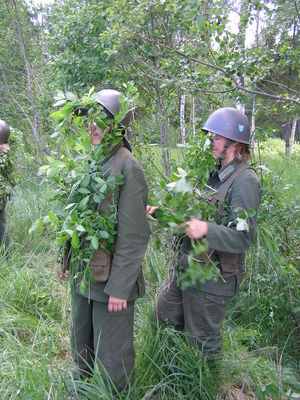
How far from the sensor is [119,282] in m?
2.07

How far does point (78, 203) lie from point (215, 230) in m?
0.79

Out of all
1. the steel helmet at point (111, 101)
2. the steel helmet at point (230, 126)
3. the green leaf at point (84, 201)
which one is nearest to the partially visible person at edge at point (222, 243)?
the steel helmet at point (230, 126)

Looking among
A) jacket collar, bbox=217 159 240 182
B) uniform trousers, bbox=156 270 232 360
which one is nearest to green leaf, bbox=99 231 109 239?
uniform trousers, bbox=156 270 232 360

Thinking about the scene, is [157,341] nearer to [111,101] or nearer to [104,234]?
[104,234]

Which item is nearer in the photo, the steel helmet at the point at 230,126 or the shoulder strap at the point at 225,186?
the shoulder strap at the point at 225,186

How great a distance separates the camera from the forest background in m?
2.41

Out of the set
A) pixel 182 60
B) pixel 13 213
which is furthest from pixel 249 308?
pixel 13 213

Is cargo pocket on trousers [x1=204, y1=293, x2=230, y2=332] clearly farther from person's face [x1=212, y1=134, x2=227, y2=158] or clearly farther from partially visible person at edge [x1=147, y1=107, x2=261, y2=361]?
person's face [x1=212, y1=134, x2=227, y2=158]

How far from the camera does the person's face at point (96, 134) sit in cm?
218

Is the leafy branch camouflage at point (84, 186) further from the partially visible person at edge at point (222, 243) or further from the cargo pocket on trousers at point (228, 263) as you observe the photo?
the cargo pocket on trousers at point (228, 263)

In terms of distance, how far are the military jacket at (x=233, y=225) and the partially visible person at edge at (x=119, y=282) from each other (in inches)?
17.0

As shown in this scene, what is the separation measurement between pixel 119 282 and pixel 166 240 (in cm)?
82

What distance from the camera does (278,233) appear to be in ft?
12.0

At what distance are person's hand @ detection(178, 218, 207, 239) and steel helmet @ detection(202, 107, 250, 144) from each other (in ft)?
2.49
